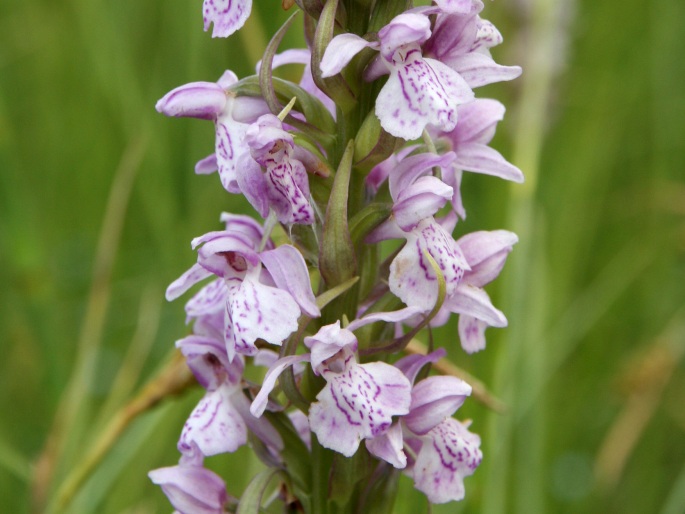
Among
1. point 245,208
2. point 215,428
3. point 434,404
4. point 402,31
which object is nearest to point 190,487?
point 215,428

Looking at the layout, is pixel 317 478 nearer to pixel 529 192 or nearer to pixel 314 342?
pixel 314 342

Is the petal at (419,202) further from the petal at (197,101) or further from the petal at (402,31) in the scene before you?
the petal at (197,101)

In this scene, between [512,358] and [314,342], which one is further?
[512,358]

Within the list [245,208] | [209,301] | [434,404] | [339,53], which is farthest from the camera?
[245,208]

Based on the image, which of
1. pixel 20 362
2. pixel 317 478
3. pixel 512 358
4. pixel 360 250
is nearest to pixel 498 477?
pixel 512 358

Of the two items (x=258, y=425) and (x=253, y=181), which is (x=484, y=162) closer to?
(x=253, y=181)

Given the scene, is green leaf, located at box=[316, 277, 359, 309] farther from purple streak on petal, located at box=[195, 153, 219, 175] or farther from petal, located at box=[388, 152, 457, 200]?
purple streak on petal, located at box=[195, 153, 219, 175]

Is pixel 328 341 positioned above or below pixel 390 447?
above

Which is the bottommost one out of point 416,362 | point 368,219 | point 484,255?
point 416,362
